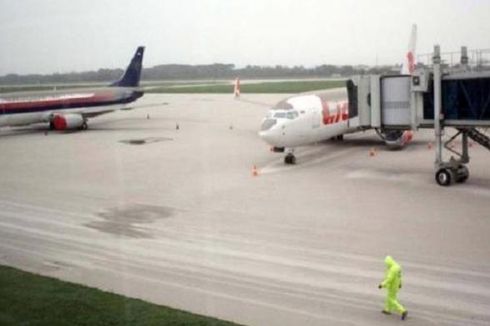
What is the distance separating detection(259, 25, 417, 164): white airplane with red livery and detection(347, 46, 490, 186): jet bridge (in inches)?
95.0

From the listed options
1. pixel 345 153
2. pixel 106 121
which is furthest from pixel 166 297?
pixel 106 121

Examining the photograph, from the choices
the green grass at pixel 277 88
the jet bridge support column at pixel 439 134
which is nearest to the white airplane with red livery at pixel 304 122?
the jet bridge support column at pixel 439 134

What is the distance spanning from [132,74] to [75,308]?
53939mm

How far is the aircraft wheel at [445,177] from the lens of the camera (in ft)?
91.6

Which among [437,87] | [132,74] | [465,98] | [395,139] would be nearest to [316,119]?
[395,139]

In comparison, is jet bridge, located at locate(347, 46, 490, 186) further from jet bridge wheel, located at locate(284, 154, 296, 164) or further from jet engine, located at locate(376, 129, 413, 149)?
jet engine, located at locate(376, 129, 413, 149)

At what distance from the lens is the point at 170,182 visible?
31.3 metres

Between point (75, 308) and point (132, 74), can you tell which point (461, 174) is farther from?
point (132, 74)

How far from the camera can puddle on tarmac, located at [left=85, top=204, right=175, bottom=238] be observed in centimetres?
2177

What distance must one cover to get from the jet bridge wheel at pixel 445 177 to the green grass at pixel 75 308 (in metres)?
18.1

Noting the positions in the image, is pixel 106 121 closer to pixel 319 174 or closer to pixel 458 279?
pixel 319 174

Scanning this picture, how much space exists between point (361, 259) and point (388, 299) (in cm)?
400

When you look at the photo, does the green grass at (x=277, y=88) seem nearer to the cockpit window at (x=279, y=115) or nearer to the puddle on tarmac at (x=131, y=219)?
the cockpit window at (x=279, y=115)

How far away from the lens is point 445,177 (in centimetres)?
2798
